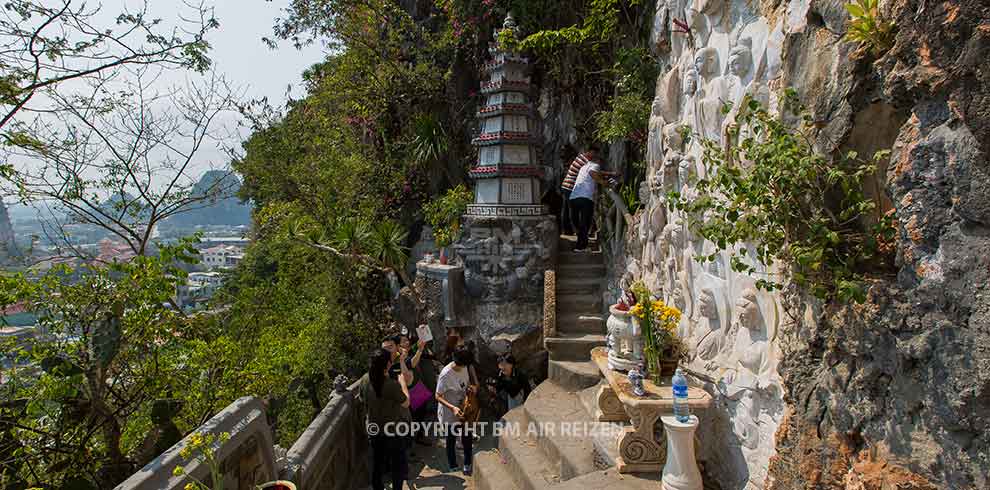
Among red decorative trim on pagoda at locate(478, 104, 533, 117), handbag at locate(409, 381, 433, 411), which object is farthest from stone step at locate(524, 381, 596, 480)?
red decorative trim on pagoda at locate(478, 104, 533, 117)

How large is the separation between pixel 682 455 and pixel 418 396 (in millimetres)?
3198

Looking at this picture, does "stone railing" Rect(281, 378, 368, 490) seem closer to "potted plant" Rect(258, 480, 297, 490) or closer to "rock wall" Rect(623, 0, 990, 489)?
"potted plant" Rect(258, 480, 297, 490)

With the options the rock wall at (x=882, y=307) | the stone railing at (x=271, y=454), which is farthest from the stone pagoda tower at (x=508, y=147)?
the rock wall at (x=882, y=307)

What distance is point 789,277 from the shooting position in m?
2.67

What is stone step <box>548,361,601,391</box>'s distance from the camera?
5781 millimetres

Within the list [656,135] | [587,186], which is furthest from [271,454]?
[587,186]

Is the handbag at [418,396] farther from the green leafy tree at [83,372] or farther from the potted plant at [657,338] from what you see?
the potted plant at [657,338]

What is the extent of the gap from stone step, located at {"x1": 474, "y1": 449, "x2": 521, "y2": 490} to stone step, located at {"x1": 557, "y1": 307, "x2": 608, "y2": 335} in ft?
7.04

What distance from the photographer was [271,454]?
3609 millimetres

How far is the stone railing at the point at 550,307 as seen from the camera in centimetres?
670

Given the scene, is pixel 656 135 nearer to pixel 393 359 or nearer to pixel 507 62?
pixel 393 359

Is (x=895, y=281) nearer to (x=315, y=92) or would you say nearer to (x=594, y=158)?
(x=594, y=158)

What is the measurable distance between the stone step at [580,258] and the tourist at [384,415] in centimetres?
420

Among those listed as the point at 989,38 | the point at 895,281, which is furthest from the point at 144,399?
the point at 989,38
